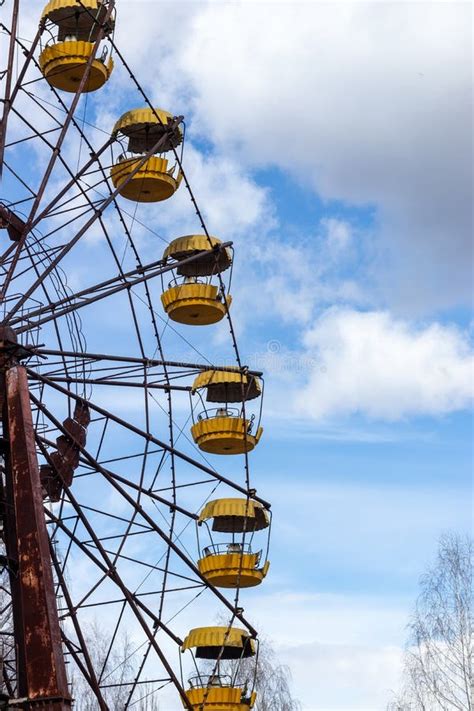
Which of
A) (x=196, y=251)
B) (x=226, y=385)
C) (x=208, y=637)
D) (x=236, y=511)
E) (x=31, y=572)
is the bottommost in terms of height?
(x=31, y=572)

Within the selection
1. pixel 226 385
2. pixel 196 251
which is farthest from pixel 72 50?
pixel 226 385

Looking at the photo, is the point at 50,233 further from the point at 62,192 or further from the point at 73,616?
the point at 73,616

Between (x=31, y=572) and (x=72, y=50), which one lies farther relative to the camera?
(x=72, y=50)

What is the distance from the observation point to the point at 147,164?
1061 inches

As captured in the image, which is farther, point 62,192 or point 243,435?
point 243,435

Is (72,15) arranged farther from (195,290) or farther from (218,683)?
(218,683)

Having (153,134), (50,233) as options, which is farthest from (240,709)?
(153,134)

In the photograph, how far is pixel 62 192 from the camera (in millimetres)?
23578

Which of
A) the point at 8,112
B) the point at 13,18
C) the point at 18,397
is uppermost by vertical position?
the point at 13,18

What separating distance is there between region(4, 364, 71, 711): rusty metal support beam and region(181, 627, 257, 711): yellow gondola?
6.61 m

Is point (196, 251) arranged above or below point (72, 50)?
below

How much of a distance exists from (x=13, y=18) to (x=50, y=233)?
13.7 ft

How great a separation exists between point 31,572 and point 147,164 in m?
13.9

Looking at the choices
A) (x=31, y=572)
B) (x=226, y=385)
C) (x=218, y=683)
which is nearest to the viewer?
(x=31, y=572)
